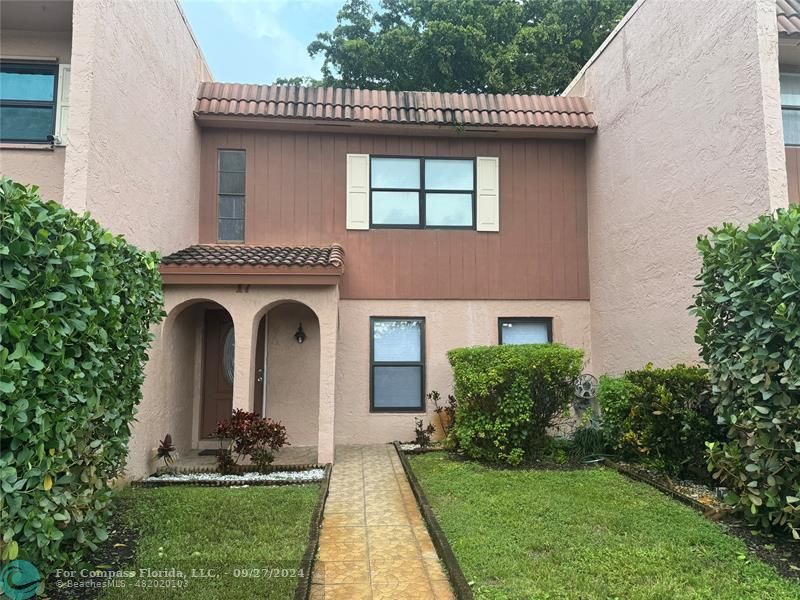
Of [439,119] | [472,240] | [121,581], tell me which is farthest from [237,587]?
[439,119]

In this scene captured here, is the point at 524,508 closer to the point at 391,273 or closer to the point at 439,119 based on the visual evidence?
the point at 391,273

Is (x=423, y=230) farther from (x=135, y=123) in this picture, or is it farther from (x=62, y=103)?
(x=62, y=103)

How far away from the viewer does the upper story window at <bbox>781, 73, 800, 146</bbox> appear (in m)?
7.55

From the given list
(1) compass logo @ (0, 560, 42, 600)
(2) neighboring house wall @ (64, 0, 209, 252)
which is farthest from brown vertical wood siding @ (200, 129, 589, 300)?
(1) compass logo @ (0, 560, 42, 600)

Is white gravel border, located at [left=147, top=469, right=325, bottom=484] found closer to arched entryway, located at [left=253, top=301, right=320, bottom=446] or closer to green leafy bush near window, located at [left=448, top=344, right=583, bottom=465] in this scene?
arched entryway, located at [left=253, top=301, right=320, bottom=446]

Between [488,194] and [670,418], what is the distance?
5174 mm

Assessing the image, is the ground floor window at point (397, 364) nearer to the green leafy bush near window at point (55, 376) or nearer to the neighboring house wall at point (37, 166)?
the neighboring house wall at point (37, 166)

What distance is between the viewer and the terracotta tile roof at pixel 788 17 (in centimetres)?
671

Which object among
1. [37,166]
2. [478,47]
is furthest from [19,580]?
[478,47]

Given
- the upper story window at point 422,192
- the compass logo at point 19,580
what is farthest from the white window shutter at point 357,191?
the compass logo at point 19,580

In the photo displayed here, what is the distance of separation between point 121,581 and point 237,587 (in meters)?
0.87

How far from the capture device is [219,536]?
4727 millimetres

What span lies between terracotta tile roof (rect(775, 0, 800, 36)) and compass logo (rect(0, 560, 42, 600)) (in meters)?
9.37

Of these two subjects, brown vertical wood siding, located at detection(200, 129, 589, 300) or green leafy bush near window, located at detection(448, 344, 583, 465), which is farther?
brown vertical wood siding, located at detection(200, 129, 589, 300)
